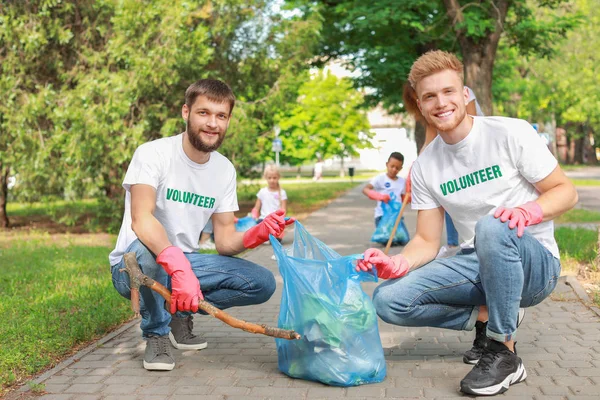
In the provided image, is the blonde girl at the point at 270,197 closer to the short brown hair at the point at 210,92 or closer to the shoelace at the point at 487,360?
the short brown hair at the point at 210,92

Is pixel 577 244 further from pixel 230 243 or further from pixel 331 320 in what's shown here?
pixel 331 320

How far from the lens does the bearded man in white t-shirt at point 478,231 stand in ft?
12.3

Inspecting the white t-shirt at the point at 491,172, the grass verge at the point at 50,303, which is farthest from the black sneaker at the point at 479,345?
the grass verge at the point at 50,303

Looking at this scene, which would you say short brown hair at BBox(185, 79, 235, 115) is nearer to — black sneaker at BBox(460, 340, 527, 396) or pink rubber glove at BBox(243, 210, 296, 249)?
pink rubber glove at BBox(243, 210, 296, 249)

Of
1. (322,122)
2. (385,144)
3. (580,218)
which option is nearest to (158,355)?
(580,218)

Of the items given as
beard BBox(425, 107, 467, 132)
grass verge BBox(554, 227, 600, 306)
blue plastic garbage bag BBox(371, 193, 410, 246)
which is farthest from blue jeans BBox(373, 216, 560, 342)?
blue plastic garbage bag BBox(371, 193, 410, 246)

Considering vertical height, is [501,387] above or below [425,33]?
below

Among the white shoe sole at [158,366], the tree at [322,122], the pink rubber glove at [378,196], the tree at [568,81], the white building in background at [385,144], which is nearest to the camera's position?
the white shoe sole at [158,366]

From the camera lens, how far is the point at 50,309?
19.6ft

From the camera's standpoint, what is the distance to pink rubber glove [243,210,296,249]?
13.9 feet

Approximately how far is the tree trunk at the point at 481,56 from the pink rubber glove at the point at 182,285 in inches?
452

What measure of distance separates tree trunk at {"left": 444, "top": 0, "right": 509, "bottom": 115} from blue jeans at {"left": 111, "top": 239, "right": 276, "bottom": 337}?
1085 cm

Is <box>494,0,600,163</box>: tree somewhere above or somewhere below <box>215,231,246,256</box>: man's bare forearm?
above

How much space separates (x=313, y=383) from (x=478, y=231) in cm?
119
